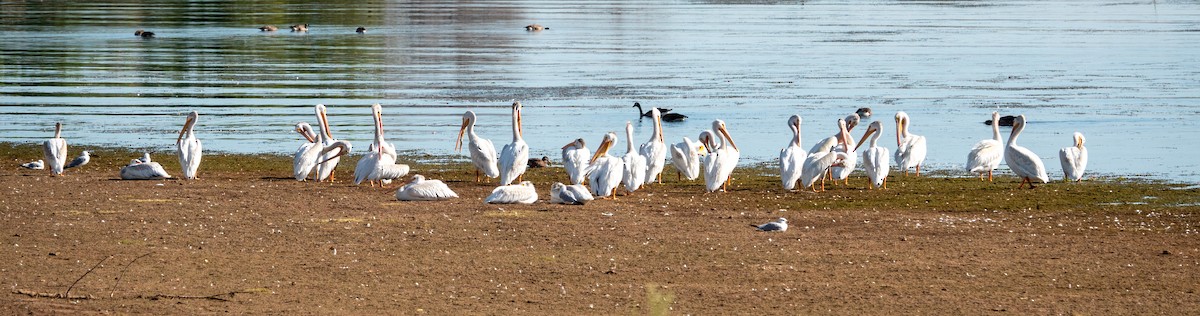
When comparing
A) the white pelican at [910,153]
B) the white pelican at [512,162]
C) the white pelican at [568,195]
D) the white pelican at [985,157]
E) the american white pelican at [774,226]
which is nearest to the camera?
the american white pelican at [774,226]

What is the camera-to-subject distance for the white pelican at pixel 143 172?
17203 mm

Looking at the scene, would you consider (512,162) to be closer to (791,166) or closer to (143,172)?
(791,166)

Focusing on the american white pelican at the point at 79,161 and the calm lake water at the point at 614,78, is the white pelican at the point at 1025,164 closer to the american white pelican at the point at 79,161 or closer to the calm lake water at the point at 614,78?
the calm lake water at the point at 614,78

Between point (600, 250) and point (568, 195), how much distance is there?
8.86 ft

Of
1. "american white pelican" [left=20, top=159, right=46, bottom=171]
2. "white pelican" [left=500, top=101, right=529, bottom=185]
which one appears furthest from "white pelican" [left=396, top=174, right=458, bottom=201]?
"american white pelican" [left=20, top=159, right=46, bottom=171]

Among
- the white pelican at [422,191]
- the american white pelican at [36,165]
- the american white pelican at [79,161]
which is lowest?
the american white pelican at [36,165]

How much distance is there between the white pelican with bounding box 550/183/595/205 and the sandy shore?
13 cm

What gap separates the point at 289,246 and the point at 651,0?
289ft

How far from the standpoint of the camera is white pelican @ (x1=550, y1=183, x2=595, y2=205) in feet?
50.6

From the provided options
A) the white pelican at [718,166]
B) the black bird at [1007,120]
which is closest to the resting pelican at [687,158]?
the white pelican at [718,166]

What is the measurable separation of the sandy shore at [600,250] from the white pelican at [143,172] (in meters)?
0.19

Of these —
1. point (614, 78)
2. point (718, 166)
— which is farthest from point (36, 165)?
point (614, 78)

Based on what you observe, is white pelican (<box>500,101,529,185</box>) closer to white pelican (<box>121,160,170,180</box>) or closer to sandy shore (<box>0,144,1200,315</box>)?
sandy shore (<box>0,144,1200,315</box>)

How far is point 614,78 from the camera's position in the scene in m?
36.8
